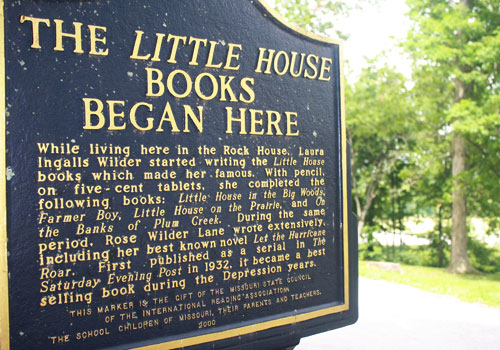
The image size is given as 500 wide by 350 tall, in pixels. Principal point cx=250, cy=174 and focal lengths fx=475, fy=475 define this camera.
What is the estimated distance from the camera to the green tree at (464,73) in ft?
39.7

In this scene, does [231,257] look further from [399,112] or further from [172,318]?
[399,112]

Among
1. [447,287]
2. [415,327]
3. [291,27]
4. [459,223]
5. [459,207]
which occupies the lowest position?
[447,287]

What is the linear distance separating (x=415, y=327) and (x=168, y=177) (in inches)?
191

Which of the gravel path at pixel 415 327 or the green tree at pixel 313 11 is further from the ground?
the green tree at pixel 313 11

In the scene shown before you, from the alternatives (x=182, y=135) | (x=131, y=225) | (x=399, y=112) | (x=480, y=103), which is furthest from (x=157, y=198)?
(x=399, y=112)

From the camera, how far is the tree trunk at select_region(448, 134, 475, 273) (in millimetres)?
14383

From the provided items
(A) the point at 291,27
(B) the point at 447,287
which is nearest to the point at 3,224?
(A) the point at 291,27

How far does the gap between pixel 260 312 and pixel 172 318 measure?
710 mm

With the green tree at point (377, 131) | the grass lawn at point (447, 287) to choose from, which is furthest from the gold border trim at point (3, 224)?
the green tree at point (377, 131)

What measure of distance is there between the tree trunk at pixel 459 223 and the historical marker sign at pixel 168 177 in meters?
11.8

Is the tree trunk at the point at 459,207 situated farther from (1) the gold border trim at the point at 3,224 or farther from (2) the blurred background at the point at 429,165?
(1) the gold border trim at the point at 3,224

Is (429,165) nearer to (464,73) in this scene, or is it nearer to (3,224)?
(464,73)

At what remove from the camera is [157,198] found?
3000 millimetres

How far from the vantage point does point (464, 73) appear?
12.9 metres
